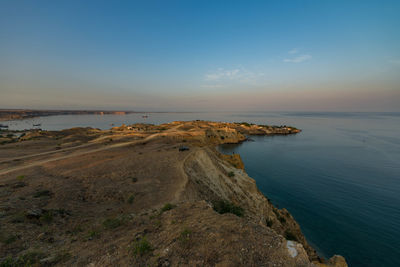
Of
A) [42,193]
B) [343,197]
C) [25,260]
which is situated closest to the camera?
[25,260]

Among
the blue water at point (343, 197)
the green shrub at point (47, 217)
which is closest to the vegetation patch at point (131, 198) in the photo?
the green shrub at point (47, 217)

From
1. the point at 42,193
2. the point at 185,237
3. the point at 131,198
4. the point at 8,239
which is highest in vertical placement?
the point at 185,237

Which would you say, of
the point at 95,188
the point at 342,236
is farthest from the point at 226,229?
the point at 342,236

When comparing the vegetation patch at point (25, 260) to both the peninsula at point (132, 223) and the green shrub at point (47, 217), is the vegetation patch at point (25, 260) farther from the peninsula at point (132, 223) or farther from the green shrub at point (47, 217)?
the green shrub at point (47, 217)

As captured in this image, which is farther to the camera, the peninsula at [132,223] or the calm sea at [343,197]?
the calm sea at [343,197]

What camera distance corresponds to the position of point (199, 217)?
8539 mm

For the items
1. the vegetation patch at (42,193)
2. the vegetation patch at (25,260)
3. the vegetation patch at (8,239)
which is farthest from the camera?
the vegetation patch at (42,193)

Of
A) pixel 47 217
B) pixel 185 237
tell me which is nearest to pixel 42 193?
pixel 47 217

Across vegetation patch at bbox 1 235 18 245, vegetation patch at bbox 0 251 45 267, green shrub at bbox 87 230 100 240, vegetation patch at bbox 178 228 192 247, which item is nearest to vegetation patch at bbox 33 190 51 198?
vegetation patch at bbox 1 235 18 245

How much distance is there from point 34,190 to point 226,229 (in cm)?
1598

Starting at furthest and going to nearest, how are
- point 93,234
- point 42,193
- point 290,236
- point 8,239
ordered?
point 290,236 → point 42,193 → point 93,234 → point 8,239

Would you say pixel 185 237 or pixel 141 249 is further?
pixel 185 237

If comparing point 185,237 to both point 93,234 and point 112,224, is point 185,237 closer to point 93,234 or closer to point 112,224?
point 112,224

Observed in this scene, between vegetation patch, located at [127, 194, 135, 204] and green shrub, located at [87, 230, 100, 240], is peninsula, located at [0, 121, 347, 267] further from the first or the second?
vegetation patch, located at [127, 194, 135, 204]
